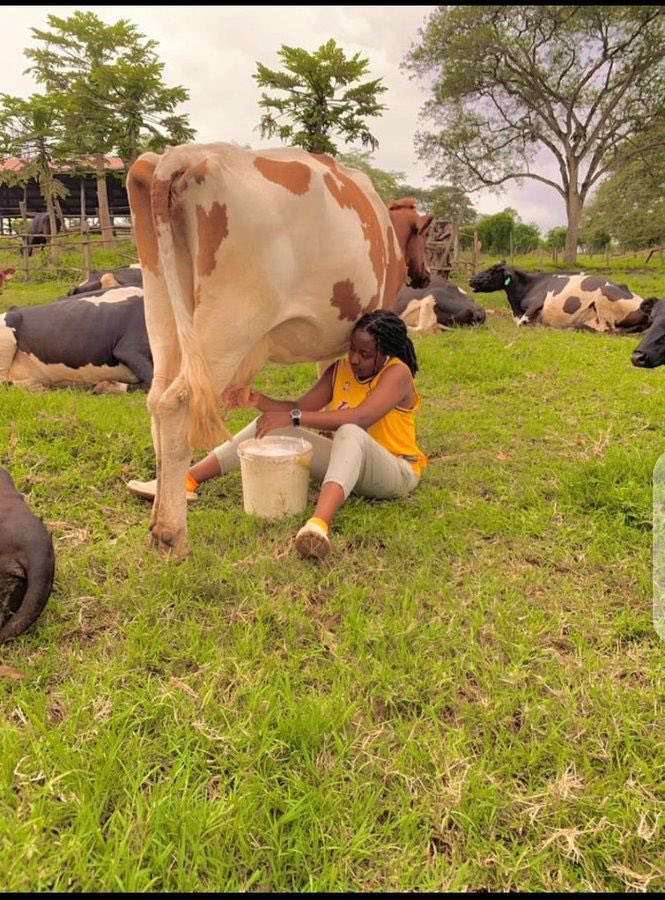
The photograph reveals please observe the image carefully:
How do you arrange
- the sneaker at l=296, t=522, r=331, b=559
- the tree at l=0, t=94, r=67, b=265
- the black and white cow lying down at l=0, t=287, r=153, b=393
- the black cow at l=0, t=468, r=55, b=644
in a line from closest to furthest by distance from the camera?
the black cow at l=0, t=468, r=55, b=644, the sneaker at l=296, t=522, r=331, b=559, the black and white cow lying down at l=0, t=287, r=153, b=393, the tree at l=0, t=94, r=67, b=265

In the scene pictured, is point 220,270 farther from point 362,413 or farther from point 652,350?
point 652,350

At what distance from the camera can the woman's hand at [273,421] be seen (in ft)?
9.37

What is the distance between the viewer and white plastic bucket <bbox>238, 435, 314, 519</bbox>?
281cm

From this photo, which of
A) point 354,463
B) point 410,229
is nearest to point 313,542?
point 354,463

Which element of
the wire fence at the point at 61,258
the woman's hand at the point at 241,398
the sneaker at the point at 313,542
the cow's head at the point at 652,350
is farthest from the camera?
the wire fence at the point at 61,258

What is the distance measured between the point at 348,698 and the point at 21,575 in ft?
3.73

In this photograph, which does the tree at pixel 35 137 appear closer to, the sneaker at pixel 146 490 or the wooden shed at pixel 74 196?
the wooden shed at pixel 74 196

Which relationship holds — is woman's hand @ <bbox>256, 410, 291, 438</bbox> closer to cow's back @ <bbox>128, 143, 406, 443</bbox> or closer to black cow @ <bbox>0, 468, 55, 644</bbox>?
cow's back @ <bbox>128, 143, 406, 443</bbox>

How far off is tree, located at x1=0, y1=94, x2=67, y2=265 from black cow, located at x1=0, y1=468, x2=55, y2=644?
21.1 metres

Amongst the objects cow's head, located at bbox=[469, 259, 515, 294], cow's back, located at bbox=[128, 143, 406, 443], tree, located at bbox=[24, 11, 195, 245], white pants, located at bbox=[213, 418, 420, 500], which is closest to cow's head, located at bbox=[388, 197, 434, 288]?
cow's back, located at bbox=[128, 143, 406, 443]

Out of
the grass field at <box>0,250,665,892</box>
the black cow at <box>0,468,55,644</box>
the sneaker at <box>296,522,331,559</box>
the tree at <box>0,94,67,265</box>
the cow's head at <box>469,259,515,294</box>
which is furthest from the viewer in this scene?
the tree at <box>0,94,67,265</box>

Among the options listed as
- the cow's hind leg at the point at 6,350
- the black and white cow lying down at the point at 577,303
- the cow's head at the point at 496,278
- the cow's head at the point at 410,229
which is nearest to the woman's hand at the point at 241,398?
the cow's head at the point at 410,229

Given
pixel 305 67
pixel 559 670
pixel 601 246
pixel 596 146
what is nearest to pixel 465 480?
pixel 559 670

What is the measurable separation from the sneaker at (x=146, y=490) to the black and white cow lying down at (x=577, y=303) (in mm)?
7775
